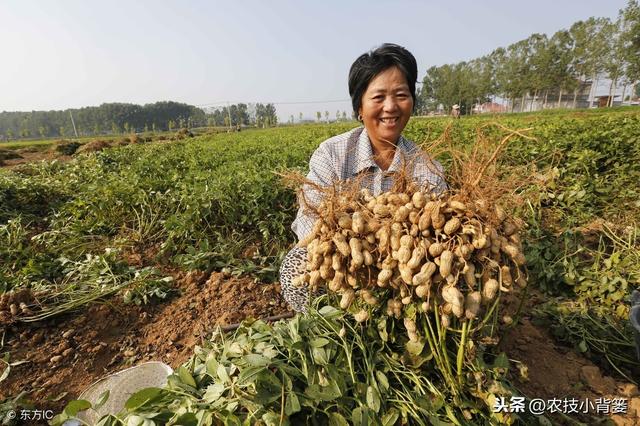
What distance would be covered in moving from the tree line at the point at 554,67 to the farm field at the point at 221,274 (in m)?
29.2

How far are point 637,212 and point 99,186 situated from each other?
6.68m

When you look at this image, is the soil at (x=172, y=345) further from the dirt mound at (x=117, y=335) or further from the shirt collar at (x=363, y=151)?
the shirt collar at (x=363, y=151)

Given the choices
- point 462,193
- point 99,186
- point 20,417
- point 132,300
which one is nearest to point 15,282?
point 132,300

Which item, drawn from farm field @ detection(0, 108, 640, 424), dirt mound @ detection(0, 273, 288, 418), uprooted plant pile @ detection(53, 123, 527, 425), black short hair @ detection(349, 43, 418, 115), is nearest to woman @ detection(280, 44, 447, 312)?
black short hair @ detection(349, 43, 418, 115)

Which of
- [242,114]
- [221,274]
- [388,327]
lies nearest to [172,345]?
[221,274]

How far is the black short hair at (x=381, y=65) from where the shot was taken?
1854 mm

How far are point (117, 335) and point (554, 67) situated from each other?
2107 inches

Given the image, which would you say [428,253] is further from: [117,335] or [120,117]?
[120,117]

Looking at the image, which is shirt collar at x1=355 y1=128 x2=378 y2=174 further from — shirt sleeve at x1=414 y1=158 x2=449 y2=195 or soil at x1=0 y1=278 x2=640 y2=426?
soil at x1=0 y1=278 x2=640 y2=426

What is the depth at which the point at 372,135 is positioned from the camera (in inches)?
83.3

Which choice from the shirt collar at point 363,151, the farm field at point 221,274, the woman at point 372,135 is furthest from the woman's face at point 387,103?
the farm field at point 221,274

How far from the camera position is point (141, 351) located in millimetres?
2221

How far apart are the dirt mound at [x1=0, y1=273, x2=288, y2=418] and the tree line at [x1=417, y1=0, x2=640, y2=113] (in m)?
31.1

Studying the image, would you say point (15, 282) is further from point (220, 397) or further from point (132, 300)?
point (220, 397)
